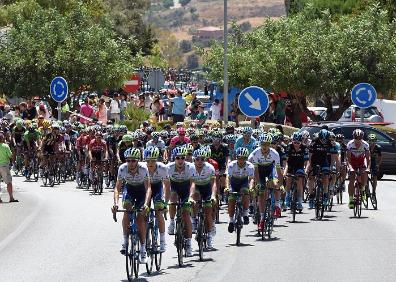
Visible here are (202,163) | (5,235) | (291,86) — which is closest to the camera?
(202,163)

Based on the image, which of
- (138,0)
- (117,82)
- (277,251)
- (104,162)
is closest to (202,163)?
(277,251)

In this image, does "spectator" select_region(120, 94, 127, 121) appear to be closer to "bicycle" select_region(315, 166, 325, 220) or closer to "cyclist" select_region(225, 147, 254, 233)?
"bicycle" select_region(315, 166, 325, 220)

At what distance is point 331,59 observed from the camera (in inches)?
1900

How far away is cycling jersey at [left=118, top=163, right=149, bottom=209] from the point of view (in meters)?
18.0

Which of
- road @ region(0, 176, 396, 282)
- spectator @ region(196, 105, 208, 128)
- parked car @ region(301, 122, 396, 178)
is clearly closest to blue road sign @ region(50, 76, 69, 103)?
spectator @ region(196, 105, 208, 128)

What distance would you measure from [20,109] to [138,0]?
82647mm

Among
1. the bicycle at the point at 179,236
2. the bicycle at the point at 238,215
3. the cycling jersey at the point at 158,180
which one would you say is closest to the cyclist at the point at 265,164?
the bicycle at the point at 238,215

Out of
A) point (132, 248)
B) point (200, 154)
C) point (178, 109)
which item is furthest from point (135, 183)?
point (178, 109)

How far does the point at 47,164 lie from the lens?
36344 millimetres

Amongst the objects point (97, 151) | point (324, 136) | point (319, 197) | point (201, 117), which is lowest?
point (319, 197)

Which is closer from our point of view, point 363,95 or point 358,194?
point 358,194

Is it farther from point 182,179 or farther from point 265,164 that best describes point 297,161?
point 182,179

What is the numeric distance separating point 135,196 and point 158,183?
684 millimetres

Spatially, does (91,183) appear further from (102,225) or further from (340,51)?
(340,51)
